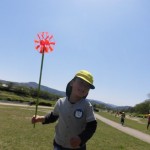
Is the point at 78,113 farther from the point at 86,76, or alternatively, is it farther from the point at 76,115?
the point at 86,76

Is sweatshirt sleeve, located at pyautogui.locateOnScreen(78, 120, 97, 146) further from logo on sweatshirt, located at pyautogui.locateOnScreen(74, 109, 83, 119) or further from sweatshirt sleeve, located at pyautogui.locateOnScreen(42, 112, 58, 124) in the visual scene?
sweatshirt sleeve, located at pyautogui.locateOnScreen(42, 112, 58, 124)

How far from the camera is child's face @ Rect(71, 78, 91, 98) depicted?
464 centimetres

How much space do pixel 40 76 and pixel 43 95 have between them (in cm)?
14590

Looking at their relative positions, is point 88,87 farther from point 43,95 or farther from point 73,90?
point 43,95

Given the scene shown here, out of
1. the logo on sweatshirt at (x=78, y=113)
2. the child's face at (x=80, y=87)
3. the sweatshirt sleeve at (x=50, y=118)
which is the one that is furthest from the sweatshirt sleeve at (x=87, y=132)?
the sweatshirt sleeve at (x=50, y=118)

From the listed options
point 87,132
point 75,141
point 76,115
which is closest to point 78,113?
point 76,115

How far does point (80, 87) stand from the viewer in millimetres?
4648

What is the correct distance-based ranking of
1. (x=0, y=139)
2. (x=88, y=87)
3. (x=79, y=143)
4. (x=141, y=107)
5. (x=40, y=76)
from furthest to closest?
(x=141, y=107) < (x=0, y=139) < (x=40, y=76) < (x=88, y=87) < (x=79, y=143)

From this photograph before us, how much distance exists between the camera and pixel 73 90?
475 cm

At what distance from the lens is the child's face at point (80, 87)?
4.64 m

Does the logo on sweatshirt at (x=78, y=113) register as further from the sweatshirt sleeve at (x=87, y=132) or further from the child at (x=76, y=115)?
the sweatshirt sleeve at (x=87, y=132)

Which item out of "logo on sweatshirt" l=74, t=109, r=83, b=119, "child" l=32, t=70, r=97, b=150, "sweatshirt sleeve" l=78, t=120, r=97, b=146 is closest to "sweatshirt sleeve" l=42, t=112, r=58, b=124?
"child" l=32, t=70, r=97, b=150

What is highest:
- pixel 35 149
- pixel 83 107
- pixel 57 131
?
pixel 83 107

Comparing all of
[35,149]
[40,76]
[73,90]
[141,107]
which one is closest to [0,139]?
[35,149]
